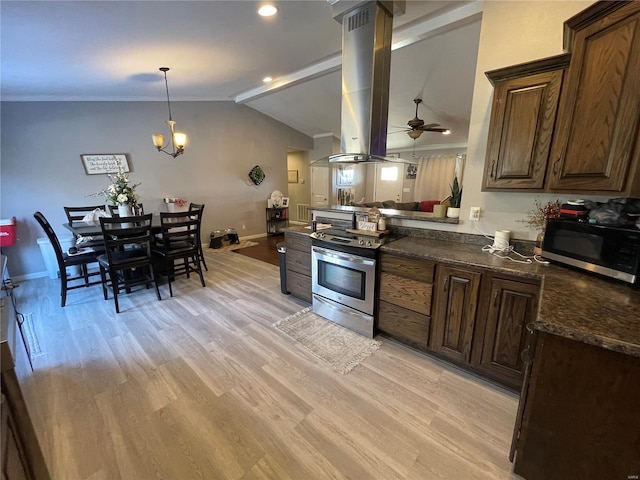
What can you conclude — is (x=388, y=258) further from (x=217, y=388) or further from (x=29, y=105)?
(x=29, y=105)

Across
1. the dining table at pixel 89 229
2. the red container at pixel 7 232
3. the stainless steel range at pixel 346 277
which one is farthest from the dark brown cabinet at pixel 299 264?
the red container at pixel 7 232

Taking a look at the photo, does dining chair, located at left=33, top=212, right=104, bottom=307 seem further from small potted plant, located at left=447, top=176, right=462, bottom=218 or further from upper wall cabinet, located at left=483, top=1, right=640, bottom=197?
upper wall cabinet, located at left=483, top=1, right=640, bottom=197

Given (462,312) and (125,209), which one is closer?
(462,312)

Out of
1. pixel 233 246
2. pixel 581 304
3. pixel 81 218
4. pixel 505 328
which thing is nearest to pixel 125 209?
pixel 81 218

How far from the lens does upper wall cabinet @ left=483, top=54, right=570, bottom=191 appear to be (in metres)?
1.66

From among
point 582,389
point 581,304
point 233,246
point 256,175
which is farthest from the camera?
point 256,175

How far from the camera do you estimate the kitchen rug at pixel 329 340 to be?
2.20 m

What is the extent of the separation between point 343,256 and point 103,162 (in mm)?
4436

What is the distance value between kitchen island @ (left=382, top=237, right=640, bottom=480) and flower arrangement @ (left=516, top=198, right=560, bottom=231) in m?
0.65

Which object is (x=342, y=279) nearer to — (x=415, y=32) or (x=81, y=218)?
(x=415, y=32)

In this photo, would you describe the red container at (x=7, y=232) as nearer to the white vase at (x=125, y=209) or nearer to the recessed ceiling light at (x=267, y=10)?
the white vase at (x=125, y=209)

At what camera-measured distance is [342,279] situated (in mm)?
2586

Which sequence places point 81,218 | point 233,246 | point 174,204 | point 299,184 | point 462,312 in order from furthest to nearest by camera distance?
point 299,184
point 233,246
point 174,204
point 81,218
point 462,312

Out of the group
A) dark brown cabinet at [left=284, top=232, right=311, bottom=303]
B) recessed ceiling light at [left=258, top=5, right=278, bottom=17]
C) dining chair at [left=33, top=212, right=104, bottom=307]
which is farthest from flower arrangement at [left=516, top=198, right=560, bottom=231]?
dining chair at [left=33, top=212, right=104, bottom=307]
